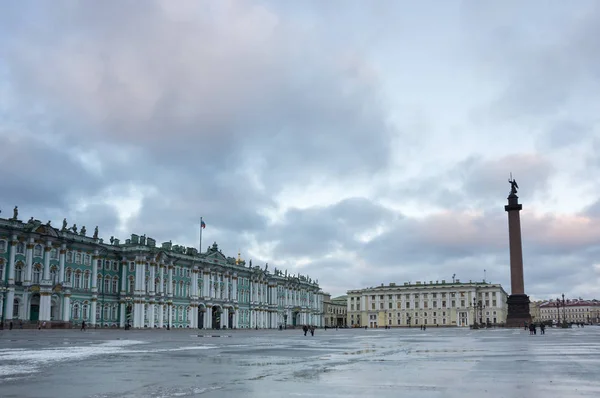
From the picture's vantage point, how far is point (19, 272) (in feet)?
266

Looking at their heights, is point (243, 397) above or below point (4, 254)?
below

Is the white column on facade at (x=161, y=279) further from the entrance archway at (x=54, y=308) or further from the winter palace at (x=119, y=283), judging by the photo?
the entrance archway at (x=54, y=308)

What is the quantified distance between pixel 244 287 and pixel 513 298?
62.8m

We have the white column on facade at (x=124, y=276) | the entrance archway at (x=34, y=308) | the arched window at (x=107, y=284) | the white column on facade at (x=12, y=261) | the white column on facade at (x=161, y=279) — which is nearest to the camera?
the white column on facade at (x=12, y=261)

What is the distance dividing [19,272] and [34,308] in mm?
5508

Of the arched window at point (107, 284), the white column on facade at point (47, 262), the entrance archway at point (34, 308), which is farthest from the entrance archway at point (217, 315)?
the entrance archway at point (34, 308)

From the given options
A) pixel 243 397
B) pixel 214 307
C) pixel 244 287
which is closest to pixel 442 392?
pixel 243 397

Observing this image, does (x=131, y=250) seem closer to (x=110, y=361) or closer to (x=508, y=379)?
(x=110, y=361)

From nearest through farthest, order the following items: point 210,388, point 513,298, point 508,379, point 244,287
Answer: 1. point 210,388
2. point 508,379
3. point 513,298
4. point 244,287

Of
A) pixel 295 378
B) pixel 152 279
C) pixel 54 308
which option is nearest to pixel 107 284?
pixel 152 279

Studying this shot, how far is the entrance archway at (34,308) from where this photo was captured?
81.6 meters

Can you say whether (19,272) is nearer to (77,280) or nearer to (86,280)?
(77,280)

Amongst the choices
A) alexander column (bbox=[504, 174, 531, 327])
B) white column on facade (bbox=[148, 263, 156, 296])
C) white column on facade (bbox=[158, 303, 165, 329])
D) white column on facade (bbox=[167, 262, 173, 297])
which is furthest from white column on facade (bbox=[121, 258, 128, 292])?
alexander column (bbox=[504, 174, 531, 327])

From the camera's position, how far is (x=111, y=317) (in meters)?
97.2
